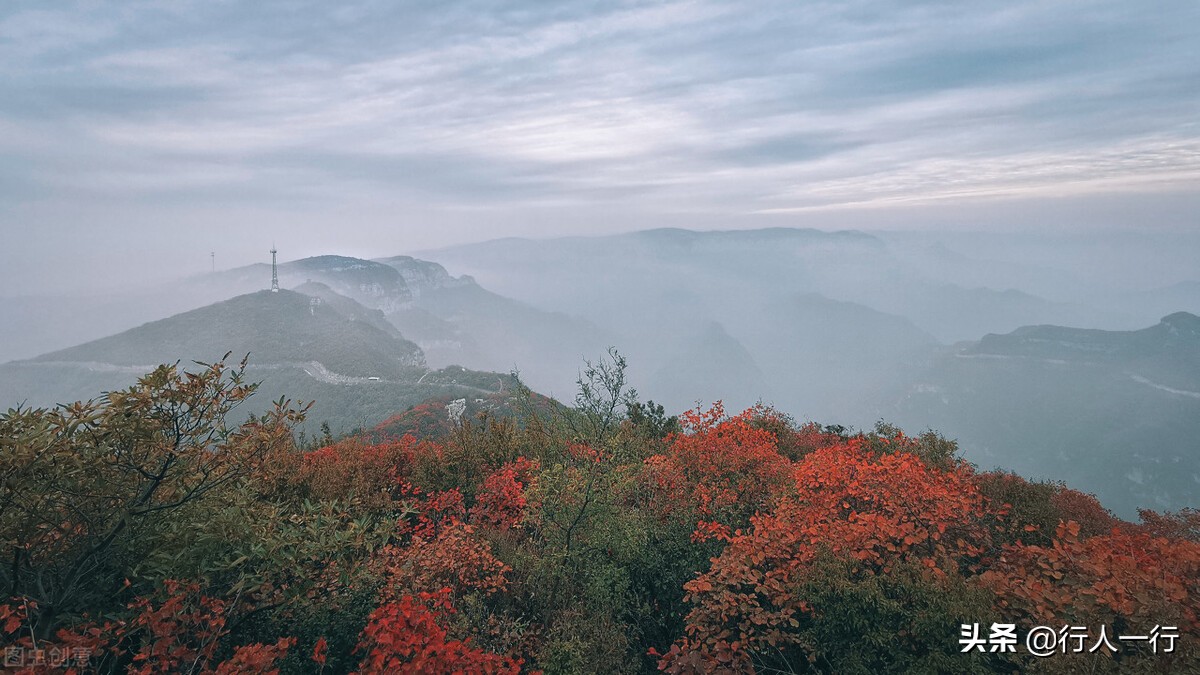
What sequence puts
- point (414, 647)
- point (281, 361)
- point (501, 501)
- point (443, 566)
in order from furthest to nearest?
1. point (281, 361)
2. point (501, 501)
3. point (443, 566)
4. point (414, 647)

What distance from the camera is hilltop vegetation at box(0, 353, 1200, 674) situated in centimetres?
682

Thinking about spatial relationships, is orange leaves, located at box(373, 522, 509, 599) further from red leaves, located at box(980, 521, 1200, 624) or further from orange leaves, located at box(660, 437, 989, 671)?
red leaves, located at box(980, 521, 1200, 624)

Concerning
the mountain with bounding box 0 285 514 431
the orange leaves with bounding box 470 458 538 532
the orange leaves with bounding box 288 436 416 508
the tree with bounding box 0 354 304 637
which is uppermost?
the tree with bounding box 0 354 304 637

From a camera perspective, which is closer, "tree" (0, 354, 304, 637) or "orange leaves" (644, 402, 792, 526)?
"tree" (0, 354, 304, 637)

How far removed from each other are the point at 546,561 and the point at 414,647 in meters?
3.95

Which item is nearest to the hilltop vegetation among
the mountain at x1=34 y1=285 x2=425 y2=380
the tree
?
the tree

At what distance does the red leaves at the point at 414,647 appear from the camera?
7195 mm

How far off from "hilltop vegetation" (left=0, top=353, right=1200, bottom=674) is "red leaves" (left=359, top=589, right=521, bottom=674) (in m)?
0.06

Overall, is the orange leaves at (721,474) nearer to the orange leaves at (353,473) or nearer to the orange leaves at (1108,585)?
the orange leaves at (1108,585)

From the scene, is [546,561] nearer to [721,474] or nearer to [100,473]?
[721,474]

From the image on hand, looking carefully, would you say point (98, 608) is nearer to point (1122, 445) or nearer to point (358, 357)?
point (358, 357)

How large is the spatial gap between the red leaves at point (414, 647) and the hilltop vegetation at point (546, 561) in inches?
2.2

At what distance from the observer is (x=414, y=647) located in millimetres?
7844

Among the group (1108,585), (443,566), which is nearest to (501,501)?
(443,566)
